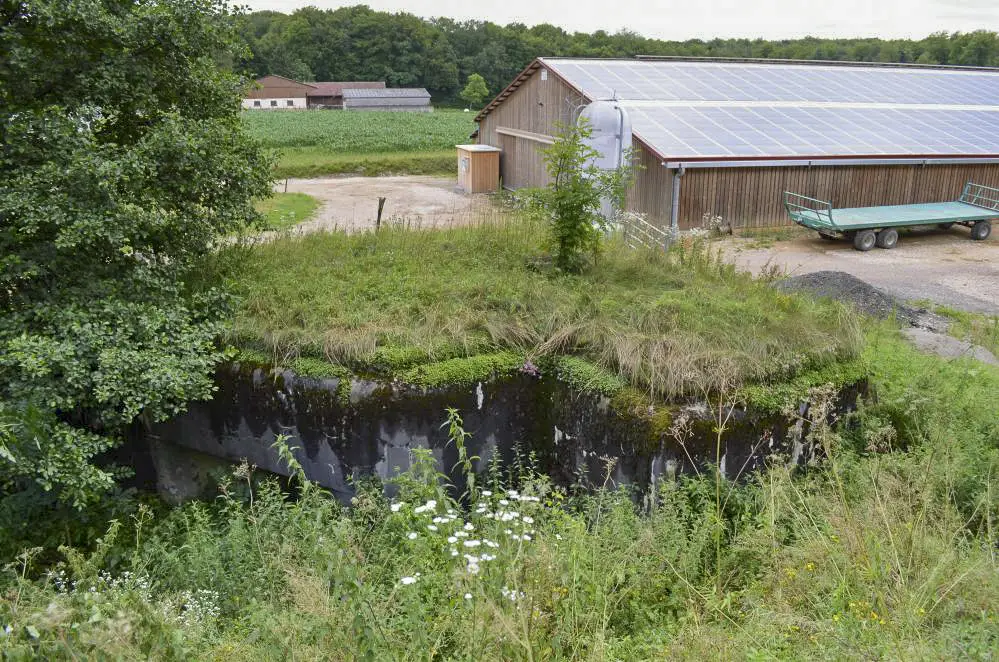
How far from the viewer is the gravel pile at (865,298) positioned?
11.1 metres

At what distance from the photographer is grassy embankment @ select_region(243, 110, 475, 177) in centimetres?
2914

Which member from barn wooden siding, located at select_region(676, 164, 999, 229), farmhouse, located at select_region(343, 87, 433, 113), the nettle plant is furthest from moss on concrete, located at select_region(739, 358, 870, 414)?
farmhouse, located at select_region(343, 87, 433, 113)

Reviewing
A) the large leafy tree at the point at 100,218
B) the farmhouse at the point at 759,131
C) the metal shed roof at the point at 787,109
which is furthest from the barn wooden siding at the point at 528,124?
the large leafy tree at the point at 100,218

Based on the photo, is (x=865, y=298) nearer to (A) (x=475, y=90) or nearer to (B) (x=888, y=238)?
(B) (x=888, y=238)

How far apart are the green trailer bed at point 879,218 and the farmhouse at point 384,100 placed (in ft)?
206

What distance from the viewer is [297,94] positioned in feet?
264

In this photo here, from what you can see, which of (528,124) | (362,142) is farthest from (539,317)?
(362,142)

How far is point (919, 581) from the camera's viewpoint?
416cm

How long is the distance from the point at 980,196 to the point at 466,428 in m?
19.5

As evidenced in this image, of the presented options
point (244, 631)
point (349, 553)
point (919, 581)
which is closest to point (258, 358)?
point (244, 631)

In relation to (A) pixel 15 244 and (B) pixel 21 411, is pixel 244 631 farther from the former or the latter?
(A) pixel 15 244

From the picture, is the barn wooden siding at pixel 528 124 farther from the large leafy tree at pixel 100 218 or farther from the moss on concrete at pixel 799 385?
the large leafy tree at pixel 100 218

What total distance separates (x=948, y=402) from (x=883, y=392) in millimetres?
567

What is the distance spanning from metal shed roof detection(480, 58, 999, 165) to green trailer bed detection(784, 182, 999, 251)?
1.35 meters
